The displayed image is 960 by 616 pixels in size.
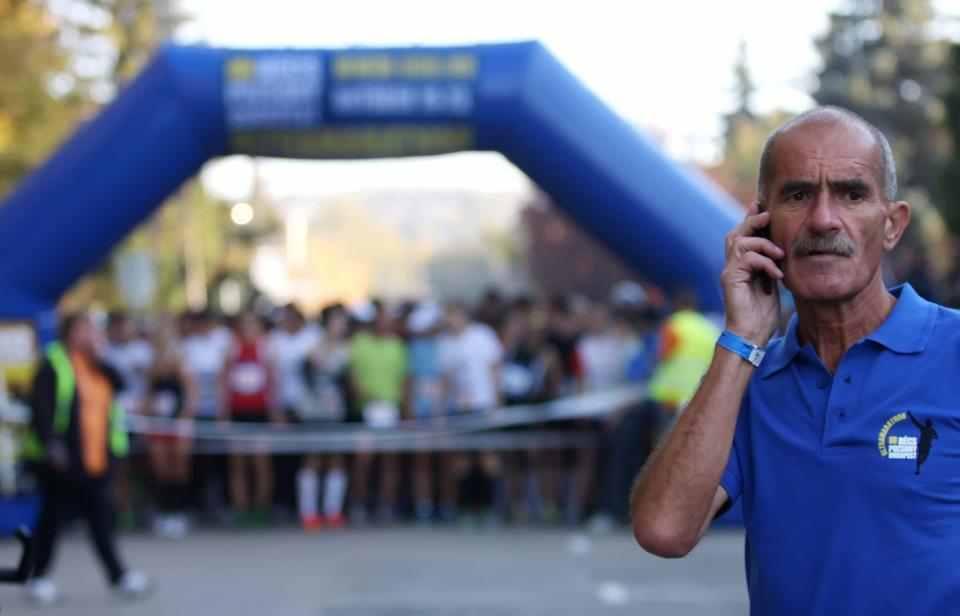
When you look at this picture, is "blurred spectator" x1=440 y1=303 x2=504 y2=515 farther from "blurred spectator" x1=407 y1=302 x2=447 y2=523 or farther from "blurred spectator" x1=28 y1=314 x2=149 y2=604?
"blurred spectator" x1=28 y1=314 x2=149 y2=604

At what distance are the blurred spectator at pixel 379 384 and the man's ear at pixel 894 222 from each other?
439 inches

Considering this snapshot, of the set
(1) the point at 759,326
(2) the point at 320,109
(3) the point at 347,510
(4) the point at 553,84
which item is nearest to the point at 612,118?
(4) the point at 553,84

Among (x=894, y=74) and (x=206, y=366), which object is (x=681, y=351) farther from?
(x=894, y=74)

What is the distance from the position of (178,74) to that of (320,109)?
1051mm

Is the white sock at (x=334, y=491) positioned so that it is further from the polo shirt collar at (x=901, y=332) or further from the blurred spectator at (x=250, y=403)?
the polo shirt collar at (x=901, y=332)

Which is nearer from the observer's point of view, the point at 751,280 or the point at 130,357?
the point at 751,280

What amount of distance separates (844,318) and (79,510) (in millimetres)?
8337

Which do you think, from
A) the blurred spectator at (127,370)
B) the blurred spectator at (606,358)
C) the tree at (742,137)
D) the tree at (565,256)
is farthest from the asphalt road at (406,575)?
the tree at (565,256)

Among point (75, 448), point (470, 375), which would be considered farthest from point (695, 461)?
point (470, 375)

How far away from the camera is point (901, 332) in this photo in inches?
111

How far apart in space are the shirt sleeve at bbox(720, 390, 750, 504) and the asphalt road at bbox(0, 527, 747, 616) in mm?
6669

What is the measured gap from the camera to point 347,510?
14.6m

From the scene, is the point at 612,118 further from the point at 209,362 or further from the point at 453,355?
the point at 209,362

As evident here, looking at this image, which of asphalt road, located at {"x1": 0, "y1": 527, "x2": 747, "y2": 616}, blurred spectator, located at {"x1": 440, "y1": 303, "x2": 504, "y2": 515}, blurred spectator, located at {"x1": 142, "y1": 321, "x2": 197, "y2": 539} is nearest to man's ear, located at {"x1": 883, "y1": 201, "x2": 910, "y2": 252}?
asphalt road, located at {"x1": 0, "y1": 527, "x2": 747, "y2": 616}
